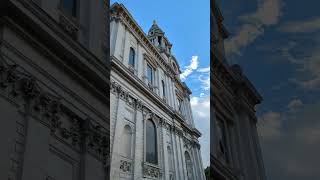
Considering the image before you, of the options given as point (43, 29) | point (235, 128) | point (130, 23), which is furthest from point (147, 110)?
point (43, 29)

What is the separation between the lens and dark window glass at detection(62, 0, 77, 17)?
9.30 metres

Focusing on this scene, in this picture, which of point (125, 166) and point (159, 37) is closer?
point (125, 166)

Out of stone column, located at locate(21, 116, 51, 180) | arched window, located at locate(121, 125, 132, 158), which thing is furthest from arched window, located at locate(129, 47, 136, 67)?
stone column, located at locate(21, 116, 51, 180)

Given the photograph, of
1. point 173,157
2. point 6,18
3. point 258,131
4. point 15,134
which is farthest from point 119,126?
point 6,18

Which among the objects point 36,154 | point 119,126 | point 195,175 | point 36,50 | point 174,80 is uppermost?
point 36,50

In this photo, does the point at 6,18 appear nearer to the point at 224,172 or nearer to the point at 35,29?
the point at 35,29

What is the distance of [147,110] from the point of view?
1187 mm

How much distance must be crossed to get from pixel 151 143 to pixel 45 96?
6754 millimetres

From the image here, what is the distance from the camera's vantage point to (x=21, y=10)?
24.4ft

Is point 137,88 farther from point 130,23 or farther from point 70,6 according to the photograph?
point 70,6

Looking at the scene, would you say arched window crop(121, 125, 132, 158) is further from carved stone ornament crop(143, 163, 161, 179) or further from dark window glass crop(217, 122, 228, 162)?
dark window glass crop(217, 122, 228, 162)

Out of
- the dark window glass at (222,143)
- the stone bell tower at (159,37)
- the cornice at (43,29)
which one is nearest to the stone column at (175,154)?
the stone bell tower at (159,37)

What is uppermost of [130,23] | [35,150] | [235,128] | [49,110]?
[49,110]

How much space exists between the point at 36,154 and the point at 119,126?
6190 mm
